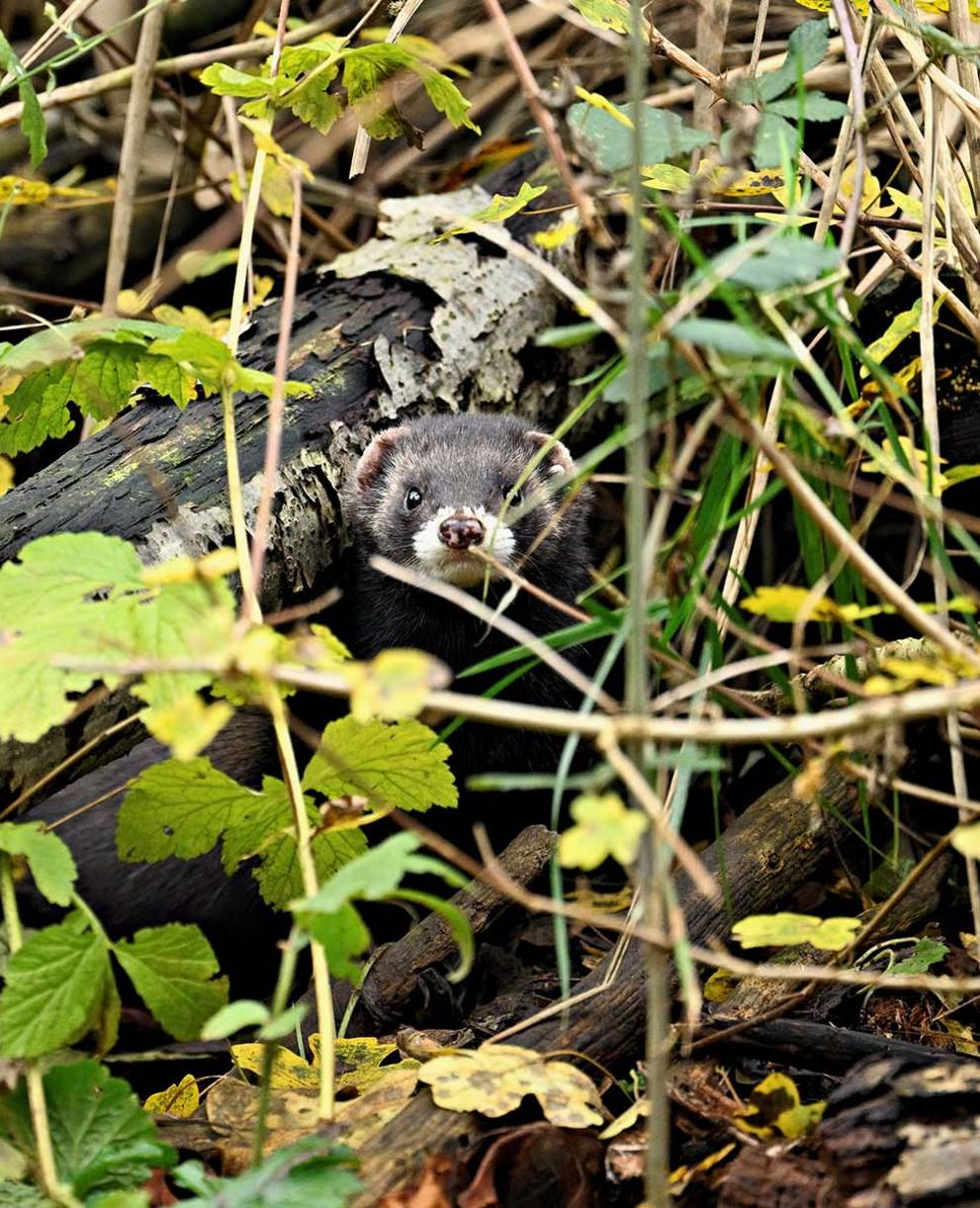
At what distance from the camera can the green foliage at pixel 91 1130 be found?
1.88 metres

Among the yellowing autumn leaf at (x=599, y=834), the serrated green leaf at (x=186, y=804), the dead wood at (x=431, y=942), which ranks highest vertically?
the yellowing autumn leaf at (x=599, y=834)

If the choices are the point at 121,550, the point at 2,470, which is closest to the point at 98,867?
the point at 2,470

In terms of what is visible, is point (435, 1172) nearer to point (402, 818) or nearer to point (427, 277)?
point (402, 818)

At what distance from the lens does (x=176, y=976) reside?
6.75ft

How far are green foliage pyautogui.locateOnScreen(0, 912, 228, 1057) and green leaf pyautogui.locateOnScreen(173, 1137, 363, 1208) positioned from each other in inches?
11.5

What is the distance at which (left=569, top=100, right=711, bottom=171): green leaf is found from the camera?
79.9 inches

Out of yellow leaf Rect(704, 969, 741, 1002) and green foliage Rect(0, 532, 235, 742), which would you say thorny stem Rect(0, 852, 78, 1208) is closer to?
green foliage Rect(0, 532, 235, 742)

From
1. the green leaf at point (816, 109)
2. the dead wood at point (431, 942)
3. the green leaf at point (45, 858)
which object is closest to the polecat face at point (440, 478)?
the dead wood at point (431, 942)

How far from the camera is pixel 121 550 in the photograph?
2.01 meters

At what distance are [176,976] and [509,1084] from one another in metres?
0.51

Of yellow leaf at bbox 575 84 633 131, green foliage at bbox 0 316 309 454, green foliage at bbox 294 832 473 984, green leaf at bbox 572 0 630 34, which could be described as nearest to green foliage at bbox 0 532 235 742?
green foliage at bbox 294 832 473 984

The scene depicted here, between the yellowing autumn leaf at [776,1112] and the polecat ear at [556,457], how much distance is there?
2.10 m

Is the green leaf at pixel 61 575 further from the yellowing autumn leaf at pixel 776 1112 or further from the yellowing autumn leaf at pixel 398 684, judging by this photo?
the yellowing autumn leaf at pixel 776 1112

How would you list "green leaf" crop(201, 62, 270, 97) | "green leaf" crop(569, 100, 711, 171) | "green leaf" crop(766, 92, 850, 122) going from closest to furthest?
"green leaf" crop(569, 100, 711, 171) < "green leaf" crop(766, 92, 850, 122) < "green leaf" crop(201, 62, 270, 97)
